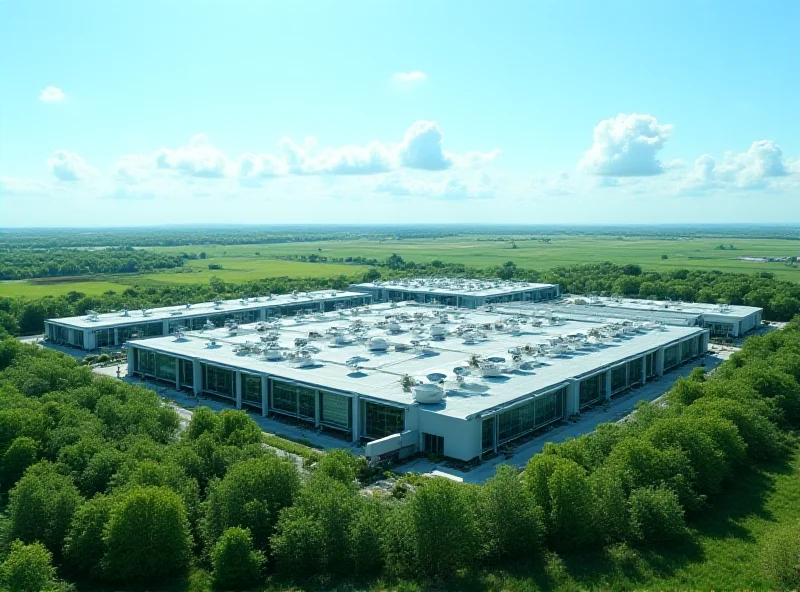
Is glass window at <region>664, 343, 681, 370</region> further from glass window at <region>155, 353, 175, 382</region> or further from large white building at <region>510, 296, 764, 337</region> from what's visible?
glass window at <region>155, 353, 175, 382</region>

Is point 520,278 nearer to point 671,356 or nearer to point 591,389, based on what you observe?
point 671,356

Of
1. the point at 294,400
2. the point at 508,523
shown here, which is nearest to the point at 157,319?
the point at 294,400

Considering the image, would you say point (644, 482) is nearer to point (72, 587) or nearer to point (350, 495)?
point (350, 495)

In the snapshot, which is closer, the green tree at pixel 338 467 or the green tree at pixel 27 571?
the green tree at pixel 27 571

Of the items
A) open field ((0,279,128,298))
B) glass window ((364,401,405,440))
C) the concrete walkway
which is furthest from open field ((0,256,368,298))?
the concrete walkway

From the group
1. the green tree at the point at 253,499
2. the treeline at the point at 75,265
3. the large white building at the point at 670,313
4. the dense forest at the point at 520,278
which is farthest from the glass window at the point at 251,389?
the treeline at the point at 75,265

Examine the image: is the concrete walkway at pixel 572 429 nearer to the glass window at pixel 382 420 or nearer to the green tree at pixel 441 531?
the glass window at pixel 382 420
